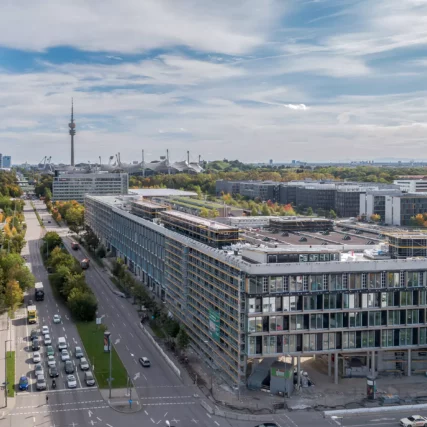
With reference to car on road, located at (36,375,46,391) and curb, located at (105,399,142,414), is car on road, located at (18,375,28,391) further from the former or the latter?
curb, located at (105,399,142,414)

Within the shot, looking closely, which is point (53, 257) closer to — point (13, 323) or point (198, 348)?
point (13, 323)

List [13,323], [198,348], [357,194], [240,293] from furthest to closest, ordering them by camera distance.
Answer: [357,194]
[13,323]
[198,348]
[240,293]

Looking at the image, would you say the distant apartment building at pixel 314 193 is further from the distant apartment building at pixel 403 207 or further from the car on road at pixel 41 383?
the car on road at pixel 41 383

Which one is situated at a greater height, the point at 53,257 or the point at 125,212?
the point at 125,212

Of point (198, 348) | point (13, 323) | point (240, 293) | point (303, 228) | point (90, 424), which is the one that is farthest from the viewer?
point (303, 228)

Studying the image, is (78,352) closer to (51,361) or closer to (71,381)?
(51,361)

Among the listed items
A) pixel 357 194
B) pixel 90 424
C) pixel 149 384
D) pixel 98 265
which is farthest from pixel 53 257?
pixel 357 194
